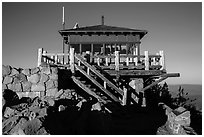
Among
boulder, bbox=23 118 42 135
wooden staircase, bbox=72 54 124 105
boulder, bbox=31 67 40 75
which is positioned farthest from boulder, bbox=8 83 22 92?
boulder, bbox=23 118 42 135

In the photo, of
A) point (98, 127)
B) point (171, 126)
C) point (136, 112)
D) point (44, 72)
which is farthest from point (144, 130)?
point (44, 72)

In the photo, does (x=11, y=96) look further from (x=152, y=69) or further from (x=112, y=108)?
(x=152, y=69)

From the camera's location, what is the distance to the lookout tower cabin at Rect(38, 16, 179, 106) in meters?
10.1

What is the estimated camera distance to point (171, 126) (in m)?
7.08

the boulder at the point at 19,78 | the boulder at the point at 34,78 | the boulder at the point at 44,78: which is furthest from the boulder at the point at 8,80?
the boulder at the point at 44,78

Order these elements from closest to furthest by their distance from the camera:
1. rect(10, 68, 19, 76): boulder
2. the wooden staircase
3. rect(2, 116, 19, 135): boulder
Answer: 1. rect(2, 116, 19, 135): boulder
2. rect(10, 68, 19, 76): boulder
3. the wooden staircase

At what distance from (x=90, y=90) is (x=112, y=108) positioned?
1415 mm

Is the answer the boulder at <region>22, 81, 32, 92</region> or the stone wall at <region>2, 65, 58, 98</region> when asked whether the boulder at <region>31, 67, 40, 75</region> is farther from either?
the boulder at <region>22, 81, 32, 92</region>

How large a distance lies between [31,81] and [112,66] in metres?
4.46

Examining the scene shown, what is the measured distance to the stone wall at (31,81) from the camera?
28.7 ft

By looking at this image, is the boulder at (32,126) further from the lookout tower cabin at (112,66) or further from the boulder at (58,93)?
the lookout tower cabin at (112,66)

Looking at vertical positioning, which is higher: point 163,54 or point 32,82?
point 163,54

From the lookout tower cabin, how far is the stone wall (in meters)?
1.32

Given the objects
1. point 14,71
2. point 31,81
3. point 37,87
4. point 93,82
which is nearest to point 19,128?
point 37,87
